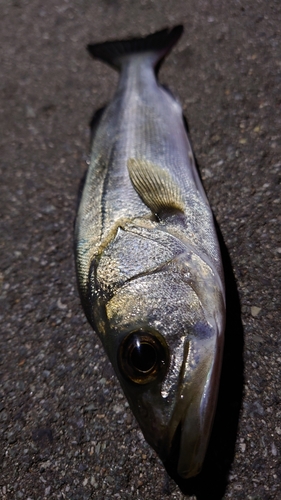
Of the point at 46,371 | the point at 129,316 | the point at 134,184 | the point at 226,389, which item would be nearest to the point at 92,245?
the point at 134,184

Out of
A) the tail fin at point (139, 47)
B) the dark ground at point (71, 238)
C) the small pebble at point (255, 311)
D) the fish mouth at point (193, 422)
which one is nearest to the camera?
the fish mouth at point (193, 422)

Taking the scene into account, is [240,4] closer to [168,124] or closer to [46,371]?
[168,124]

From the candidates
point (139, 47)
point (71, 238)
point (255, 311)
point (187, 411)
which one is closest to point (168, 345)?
point (187, 411)

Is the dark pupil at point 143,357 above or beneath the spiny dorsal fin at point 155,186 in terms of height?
beneath

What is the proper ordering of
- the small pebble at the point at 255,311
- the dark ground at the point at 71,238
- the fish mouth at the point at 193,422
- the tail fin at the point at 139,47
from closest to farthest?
1. the fish mouth at the point at 193,422
2. the dark ground at the point at 71,238
3. the small pebble at the point at 255,311
4. the tail fin at the point at 139,47

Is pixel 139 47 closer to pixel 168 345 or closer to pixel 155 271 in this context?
Answer: pixel 155 271

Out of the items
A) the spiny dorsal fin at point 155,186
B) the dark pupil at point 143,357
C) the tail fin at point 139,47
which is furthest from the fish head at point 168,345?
the tail fin at point 139,47

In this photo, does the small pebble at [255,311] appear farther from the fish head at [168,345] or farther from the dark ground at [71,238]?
the fish head at [168,345]
